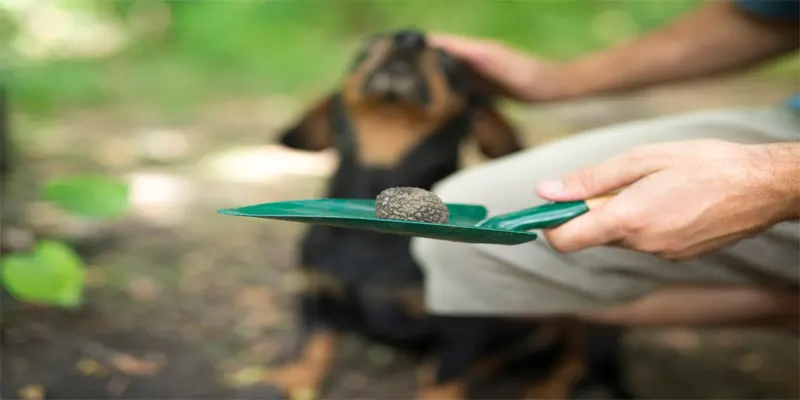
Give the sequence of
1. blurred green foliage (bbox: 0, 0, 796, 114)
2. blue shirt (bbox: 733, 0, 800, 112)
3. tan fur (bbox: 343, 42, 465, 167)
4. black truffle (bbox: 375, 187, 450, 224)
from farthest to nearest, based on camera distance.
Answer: blurred green foliage (bbox: 0, 0, 796, 114) < tan fur (bbox: 343, 42, 465, 167) < blue shirt (bbox: 733, 0, 800, 112) < black truffle (bbox: 375, 187, 450, 224)

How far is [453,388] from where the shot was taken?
233 centimetres

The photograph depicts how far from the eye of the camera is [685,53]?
7.98ft

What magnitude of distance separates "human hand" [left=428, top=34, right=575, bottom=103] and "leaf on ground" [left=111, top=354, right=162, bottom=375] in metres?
1.20

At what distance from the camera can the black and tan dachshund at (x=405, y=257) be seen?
238cm

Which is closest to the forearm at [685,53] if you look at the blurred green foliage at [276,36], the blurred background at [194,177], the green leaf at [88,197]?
the blurred background at [194,177]

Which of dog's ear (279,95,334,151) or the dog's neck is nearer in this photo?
the dog's neck

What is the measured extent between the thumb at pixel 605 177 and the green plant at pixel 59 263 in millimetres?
1490

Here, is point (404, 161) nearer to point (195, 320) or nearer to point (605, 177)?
point (195, 320)

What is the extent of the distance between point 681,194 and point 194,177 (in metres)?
3.39

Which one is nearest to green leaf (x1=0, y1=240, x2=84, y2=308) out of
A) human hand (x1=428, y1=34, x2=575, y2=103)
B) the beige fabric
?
the beige fabric

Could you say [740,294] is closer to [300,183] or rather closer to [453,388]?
[453,388]

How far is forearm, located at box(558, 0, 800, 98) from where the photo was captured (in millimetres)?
2359

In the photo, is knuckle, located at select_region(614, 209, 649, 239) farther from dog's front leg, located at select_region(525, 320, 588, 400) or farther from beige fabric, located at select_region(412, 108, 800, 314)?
dog's front leg, located at select_region(525, 320, 588, 400)

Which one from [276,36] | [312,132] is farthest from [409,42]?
[276,36]
